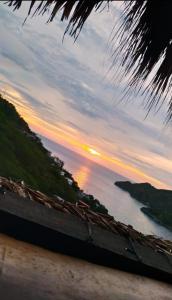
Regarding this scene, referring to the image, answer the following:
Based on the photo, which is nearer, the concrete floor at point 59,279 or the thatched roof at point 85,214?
the concrete floor at point 59,279

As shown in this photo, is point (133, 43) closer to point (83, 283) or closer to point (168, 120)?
point (168, 120)

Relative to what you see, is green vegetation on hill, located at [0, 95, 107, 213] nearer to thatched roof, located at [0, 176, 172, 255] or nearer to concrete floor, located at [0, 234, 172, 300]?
thatched roof, located at [0, 176, 172, 255]

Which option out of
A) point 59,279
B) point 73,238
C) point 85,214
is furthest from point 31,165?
point 59,279

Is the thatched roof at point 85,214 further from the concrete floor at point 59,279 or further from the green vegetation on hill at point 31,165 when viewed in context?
the green vegetation on hill at point 31,165

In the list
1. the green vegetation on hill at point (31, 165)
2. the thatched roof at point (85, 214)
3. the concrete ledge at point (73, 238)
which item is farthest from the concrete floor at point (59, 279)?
the green vegetation on hill at point (31, 165)

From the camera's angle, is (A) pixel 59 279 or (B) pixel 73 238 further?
(B) pixel 73 238

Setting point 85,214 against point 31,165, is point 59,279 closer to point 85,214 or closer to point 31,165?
point 85,214

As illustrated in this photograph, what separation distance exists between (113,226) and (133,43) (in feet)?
5.57

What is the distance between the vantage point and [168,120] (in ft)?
11.2

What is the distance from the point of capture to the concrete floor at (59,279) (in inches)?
92.7

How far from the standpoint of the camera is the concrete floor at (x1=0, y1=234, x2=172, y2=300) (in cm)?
236

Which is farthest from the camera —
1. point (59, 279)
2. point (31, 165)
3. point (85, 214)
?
point (31, 165)

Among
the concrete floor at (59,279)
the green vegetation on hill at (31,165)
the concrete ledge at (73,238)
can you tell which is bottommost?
the green vegetation on hill at (31,165)

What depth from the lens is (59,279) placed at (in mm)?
2623
